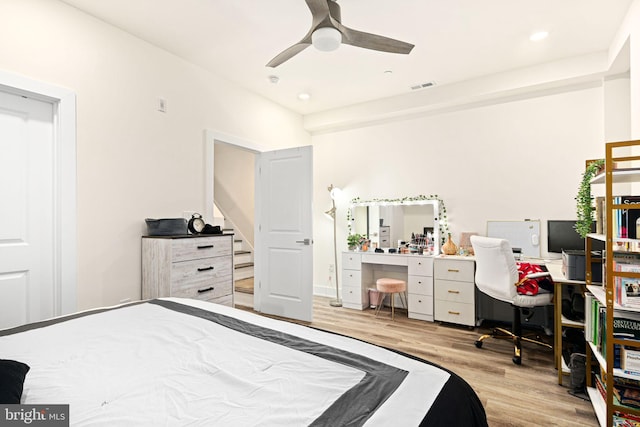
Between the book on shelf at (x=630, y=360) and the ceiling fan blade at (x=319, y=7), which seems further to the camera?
the ceiling fan blade at (x=319, y=7)

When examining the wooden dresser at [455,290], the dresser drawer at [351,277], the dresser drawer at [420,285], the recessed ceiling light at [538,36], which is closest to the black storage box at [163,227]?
the dresser drawer at [351,277]

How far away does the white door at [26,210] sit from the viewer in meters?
2.16

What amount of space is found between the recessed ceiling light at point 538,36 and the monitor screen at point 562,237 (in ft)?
6.17

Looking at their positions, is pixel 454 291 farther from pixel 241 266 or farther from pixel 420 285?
pixel 241 266

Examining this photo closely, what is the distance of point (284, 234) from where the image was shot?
4.01 m

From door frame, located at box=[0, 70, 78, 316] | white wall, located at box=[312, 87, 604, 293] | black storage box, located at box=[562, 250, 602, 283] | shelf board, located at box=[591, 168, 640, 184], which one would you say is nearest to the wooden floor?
black storage box, located at box=[562, 250, 602, 283]

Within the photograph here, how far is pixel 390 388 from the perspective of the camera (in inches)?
38.0

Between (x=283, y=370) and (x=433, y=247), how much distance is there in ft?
11.3

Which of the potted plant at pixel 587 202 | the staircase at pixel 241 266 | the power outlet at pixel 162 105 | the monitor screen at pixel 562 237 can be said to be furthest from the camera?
the staircase at pixel 241 266

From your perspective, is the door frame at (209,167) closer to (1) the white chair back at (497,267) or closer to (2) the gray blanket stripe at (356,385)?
(2) the gray blanket stripe at (356,385)

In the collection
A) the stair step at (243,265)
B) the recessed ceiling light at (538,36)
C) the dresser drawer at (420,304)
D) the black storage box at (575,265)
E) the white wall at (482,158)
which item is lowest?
the dresser drawer at (420,304)

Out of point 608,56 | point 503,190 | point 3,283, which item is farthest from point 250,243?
point 608,56

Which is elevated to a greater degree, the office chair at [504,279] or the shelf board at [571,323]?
the office chair at [504,279]

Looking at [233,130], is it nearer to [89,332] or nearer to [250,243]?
[250,243]
